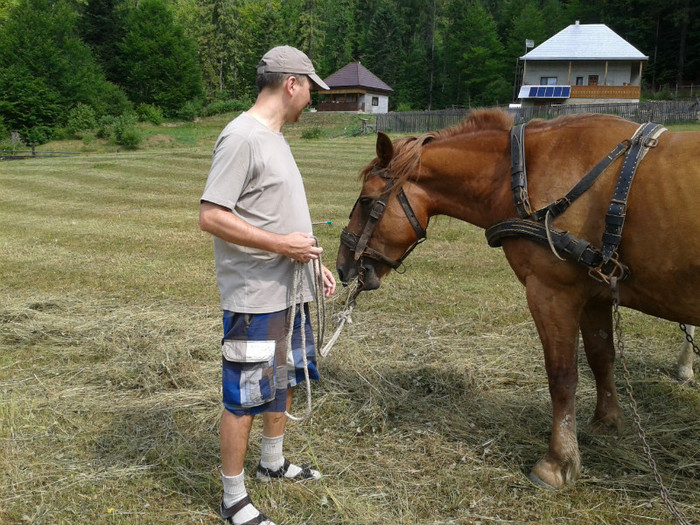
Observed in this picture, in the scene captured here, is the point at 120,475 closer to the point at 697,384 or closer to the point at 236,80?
the point at 697,384

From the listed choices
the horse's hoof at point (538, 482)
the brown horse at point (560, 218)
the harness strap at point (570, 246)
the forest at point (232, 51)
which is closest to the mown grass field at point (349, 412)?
the horse's hoof at point (538, 482)

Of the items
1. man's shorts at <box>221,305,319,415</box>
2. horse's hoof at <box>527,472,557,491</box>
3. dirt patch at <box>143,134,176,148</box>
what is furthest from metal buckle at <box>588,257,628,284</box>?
dirt patch at <box>143,134,176,148</box>

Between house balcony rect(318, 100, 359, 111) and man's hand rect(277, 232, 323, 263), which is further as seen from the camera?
house balcony rect(318, 100, 359, 111)

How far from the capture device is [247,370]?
272cm

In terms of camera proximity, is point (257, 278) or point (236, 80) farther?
point (236, 80)

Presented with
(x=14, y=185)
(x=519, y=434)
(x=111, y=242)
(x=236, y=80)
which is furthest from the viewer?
A: (x=236, y=80)

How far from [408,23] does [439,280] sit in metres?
90.8

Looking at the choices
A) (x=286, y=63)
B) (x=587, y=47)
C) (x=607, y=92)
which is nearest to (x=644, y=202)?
(x=286, y=63)

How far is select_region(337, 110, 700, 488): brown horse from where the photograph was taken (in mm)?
2729

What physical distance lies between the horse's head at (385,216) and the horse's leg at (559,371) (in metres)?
0.80

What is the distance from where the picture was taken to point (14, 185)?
60.6ft

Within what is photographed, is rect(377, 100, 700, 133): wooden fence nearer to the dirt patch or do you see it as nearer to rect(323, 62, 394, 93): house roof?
the dirt patch

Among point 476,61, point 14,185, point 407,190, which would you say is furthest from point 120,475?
point 476,61

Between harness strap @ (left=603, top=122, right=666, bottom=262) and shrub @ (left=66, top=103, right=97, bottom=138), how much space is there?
44.8 m
